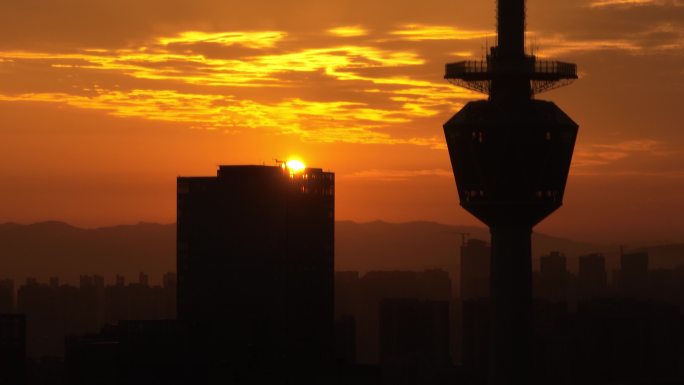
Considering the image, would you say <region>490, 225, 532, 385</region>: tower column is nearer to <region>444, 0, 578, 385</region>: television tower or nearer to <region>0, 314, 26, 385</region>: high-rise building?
<region>444, 0, 578, 385</region>: television tower

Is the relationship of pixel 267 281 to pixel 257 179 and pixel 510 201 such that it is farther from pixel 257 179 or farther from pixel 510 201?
Answer: pixel 510 201

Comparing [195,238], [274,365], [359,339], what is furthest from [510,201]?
[359,339]

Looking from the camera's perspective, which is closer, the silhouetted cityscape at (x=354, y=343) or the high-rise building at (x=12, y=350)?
the silhouetted cityscape at (x=354, y=343)

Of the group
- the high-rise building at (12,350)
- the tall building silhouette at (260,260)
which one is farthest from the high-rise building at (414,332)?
the high-rise building at (12,350)

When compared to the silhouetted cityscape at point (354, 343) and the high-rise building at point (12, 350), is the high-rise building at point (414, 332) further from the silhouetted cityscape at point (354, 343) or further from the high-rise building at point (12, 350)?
the high-rise building at point (12, 350)

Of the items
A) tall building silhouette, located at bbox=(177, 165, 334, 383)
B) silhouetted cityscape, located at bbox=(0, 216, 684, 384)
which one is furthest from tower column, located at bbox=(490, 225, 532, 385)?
tall building silhouette, located at bbox=(177, 165, 334, 383)

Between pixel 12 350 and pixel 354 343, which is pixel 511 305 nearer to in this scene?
pixel 354 343
